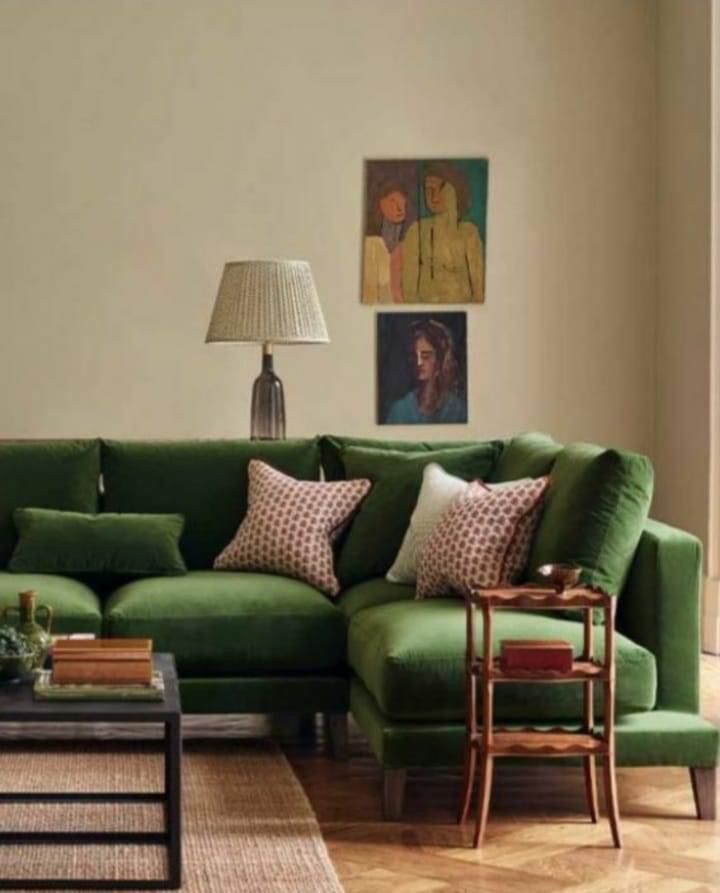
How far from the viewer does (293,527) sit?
5469 millimetres

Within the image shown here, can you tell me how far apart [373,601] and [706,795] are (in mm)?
1151

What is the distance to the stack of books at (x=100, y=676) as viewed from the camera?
3.83 metres

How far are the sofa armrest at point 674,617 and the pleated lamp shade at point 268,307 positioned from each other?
190 centimetres

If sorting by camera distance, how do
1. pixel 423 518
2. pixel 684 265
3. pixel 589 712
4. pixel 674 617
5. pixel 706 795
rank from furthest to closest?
pixel 684 265 < pixel 423 518 < pixel 674 617 < pixel 706 795 < pixel 589 712

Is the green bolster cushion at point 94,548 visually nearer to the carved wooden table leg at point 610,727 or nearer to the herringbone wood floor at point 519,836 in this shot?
the herringbone wood floor at point 519,836

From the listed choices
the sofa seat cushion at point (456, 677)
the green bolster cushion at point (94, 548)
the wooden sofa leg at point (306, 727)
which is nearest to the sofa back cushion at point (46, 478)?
the green bolster cushion at point (94, 548)

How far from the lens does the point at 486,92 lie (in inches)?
312

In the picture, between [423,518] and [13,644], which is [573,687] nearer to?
[423,518]

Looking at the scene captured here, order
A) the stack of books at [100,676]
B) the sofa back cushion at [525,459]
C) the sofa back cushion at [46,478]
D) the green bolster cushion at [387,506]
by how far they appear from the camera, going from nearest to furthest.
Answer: the stack of books at [100,676] < the sofa back cushion at [525,459] < the green bolster cushion at [387,506] < the sofa back cushion at [46,478]

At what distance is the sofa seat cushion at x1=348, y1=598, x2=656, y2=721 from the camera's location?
4289 mm

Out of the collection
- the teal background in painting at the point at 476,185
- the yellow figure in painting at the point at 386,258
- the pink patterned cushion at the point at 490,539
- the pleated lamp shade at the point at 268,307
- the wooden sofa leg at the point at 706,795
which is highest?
the teal background in painting at the point at 476,185

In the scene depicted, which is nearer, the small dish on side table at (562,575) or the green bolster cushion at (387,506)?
the small dish on side table at (562,575)

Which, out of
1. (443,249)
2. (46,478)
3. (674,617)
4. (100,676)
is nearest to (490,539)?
(674,617)

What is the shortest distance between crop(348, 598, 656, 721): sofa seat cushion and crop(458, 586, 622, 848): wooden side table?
0.28 ft
